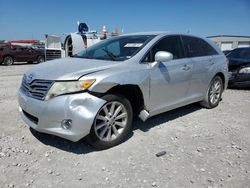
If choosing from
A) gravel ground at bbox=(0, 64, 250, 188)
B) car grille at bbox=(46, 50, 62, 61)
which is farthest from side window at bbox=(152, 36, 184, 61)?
car grille at bbox=(46, 50, 62, 61)

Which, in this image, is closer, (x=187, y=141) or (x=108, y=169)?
(x=108, y=169)

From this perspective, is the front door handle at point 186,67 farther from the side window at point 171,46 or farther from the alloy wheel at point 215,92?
the alloy wheel at point 215,92

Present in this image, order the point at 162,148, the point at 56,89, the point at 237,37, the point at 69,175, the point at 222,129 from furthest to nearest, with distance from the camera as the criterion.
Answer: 1. the point at 237,37
2. the point at 222,129
3. the point at 162,148
4. the point at 56,89
5. the point at 69,175

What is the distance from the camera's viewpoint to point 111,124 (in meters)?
3.37

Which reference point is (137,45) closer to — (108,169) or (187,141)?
(187,141)

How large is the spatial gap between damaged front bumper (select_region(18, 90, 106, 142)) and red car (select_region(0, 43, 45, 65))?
54.1ft

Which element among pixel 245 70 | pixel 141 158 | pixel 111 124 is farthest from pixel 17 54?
pixel 141 158

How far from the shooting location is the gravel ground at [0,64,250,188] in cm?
267

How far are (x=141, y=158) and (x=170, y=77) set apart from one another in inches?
58.9

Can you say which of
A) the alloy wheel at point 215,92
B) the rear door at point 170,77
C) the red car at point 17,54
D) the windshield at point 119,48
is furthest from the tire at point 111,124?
the red car at point 17,54

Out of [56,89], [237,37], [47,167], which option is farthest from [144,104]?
[237,37]

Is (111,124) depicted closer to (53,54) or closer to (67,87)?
(67,87)

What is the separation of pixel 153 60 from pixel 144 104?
709mm

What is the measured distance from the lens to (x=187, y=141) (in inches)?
146
